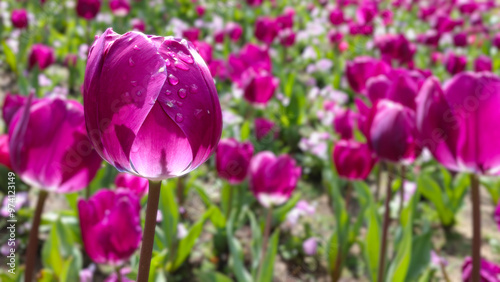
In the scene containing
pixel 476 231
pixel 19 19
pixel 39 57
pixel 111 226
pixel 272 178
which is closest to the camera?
pixel 476 231

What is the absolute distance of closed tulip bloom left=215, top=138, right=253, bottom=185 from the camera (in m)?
2.00

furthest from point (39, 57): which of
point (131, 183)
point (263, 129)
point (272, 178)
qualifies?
point (272, 178)

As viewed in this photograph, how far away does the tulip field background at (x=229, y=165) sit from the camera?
0.63 metres

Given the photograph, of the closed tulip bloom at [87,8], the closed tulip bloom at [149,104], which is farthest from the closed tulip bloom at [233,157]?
the closed tulip bloom at [87,8]

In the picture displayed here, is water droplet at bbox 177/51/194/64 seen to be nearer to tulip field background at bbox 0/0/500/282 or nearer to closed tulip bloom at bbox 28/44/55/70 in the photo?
tulip field background at bbox 0/0/500/282

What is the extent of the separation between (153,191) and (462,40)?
5066 mm

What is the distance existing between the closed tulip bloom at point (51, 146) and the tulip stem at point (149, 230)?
63 centimetres

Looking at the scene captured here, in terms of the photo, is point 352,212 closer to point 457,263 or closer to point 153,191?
point 457,263

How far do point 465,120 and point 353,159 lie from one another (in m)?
0.94

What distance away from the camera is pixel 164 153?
0.65 meters

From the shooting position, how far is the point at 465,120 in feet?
3.78

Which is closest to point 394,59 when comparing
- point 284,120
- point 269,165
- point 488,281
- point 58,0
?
point 284,120

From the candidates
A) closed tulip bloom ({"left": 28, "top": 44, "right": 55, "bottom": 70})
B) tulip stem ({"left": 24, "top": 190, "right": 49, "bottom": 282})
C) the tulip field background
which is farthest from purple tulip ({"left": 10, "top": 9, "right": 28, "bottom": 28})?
tulip stem ({"left": 24, "top": 190, "right": 49, "bottom": 282})

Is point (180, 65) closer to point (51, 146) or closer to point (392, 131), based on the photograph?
point (51, 146)
